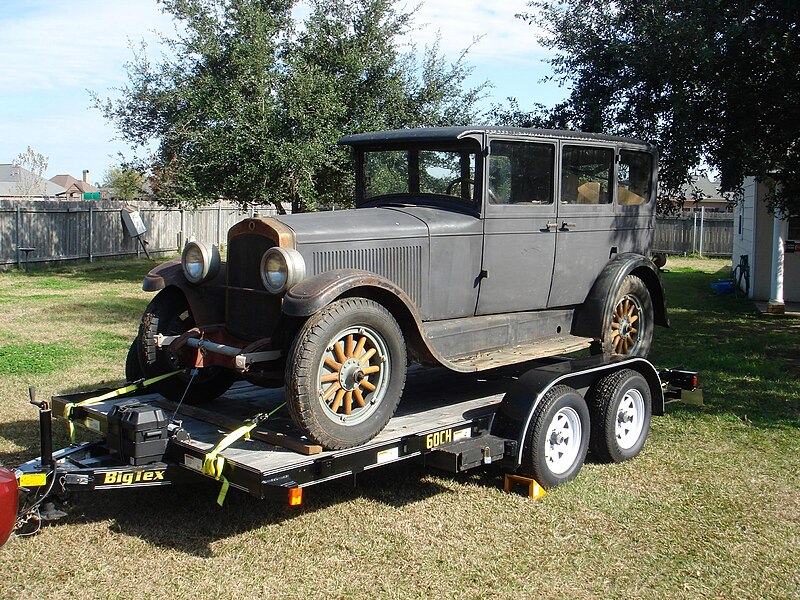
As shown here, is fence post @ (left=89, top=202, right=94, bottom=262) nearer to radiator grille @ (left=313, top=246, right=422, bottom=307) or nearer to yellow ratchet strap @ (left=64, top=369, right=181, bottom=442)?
yellow ratchet strap @ (left=64, top=369, right=181, bottom=442)

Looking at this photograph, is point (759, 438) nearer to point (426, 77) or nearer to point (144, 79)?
point (426, 77)

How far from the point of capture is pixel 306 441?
14.5ft

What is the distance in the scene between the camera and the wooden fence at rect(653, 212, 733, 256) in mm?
27281

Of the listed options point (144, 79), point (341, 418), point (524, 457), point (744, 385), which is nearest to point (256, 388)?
point (341, 418)

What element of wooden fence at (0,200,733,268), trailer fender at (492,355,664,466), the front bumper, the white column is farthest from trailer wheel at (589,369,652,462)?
wooden fence at (0,200,733,268)

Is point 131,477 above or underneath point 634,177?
underneath

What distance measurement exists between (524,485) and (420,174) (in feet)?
7.73

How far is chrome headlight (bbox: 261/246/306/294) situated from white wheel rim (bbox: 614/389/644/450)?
8.99ft

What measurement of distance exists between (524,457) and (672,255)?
954 inches

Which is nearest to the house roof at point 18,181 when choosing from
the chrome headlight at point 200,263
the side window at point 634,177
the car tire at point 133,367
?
the car tire at point 133,367

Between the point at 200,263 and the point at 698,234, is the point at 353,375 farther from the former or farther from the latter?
the point at 698,234

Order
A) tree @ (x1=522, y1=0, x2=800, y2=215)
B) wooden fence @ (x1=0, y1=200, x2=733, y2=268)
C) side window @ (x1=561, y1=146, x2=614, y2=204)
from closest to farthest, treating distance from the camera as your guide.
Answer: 1. side window @ (x1=561, y1=146, x2=614, y2=204)
2. tree @ (x1=522, y1=0, x2=800, y2=215)
3. wooden fence @ (x1=0, y1=200, x2=733, y2=268)

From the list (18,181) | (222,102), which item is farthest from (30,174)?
(222,102)

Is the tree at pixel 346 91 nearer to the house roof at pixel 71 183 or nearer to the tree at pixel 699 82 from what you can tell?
the tree at pixel 699 82
